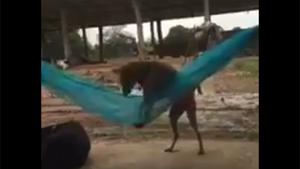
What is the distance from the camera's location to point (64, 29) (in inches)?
98.3

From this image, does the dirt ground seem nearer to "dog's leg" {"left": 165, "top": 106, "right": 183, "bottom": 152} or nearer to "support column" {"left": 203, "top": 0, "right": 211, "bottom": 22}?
"dog's leg" {"left": 165, "top": 106, "right": 183, "bottom": 152}

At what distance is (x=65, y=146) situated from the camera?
2.48 meters

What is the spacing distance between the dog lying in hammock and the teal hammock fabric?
0.09ft

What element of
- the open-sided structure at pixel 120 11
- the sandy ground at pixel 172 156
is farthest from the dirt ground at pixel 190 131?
the open-sided structure at pixel 120 11

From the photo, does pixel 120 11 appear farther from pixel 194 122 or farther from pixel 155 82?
pixel 194 122

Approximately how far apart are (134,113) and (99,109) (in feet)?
0.50

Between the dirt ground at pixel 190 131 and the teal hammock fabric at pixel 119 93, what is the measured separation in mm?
30

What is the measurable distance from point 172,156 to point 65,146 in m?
0.48

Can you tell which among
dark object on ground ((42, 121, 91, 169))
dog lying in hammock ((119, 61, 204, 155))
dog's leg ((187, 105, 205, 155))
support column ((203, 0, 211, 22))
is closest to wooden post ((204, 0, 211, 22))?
support column ((203, 0, 211, 22))

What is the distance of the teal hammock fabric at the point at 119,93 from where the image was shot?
237cm

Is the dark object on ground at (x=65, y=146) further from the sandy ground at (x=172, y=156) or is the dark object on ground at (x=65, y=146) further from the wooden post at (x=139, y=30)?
the wooden post at (x=139, y=30)

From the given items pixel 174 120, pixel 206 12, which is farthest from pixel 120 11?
pixel 174 120
